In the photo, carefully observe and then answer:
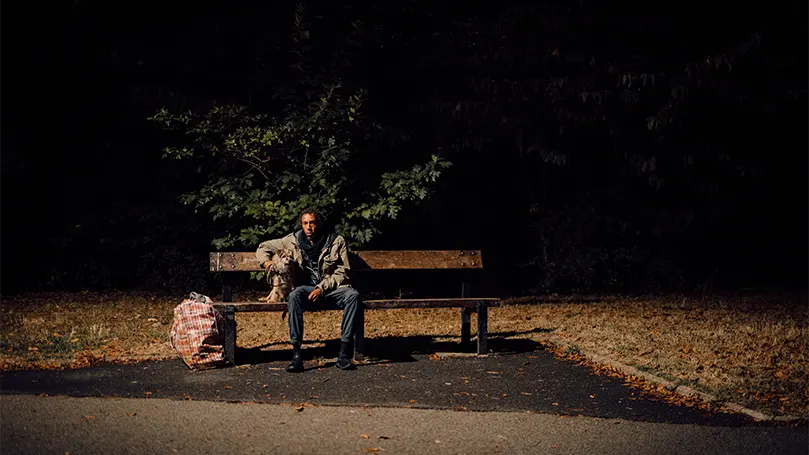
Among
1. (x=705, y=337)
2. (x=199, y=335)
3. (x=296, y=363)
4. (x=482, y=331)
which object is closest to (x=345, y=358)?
(x=296, y=363)

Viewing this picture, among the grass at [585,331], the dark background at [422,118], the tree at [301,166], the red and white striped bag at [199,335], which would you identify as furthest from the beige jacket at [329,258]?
the dark background at [422,118]

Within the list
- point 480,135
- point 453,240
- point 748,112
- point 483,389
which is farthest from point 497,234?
point 483,389

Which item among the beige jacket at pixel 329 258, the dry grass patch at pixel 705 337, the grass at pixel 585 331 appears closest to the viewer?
the dry grass patch at pixel 705 337

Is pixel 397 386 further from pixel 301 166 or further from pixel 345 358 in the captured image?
pixel 301 166

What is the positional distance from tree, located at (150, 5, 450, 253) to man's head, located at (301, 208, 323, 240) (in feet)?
14.7

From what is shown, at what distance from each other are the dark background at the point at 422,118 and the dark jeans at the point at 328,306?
6.52 metres

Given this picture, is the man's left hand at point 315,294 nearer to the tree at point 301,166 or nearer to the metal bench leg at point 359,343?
the metal bench leg at point 359,343

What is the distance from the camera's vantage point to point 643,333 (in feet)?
31.7

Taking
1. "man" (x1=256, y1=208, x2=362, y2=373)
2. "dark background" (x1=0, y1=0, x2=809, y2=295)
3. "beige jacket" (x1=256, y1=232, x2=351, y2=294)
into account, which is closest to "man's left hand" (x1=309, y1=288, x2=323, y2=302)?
"man" (x1=256, y1=208, x2=362, y2=373)

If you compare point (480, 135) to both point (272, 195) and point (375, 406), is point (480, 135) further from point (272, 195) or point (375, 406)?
point (375, 406)

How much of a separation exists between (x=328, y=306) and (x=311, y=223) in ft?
2.61

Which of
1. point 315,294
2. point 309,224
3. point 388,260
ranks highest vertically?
point 309,224

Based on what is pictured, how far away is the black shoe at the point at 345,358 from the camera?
301 inches

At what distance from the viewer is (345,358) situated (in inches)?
301
